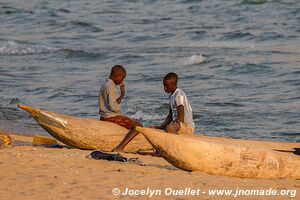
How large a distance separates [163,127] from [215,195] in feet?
8.15

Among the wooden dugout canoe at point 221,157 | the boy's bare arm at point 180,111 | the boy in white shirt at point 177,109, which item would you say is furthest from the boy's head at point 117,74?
→ the wooden dugout canoe at point 221,157

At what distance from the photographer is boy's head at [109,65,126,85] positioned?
1029cm

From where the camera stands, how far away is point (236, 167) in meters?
8.71

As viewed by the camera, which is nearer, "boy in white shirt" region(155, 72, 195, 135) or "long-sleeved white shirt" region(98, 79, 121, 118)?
"boy in white shirt" region(155, 72, 195, 135)

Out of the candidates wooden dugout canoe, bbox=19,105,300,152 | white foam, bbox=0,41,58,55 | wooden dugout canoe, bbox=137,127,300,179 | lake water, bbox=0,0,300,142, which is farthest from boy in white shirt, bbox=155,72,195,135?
white foam, bbox=0,41,58,55

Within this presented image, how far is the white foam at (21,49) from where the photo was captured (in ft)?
74.8

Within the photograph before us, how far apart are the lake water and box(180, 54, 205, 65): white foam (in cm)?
8

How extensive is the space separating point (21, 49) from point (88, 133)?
13375 millimetres

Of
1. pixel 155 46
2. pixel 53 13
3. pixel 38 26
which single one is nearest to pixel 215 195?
pixel 155 46

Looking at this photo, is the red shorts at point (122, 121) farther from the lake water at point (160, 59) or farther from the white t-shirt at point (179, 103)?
the lake water at point (160, 59)

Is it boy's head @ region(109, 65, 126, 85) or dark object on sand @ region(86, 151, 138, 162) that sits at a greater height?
boy's head @ region(109, 65, 126, 85)

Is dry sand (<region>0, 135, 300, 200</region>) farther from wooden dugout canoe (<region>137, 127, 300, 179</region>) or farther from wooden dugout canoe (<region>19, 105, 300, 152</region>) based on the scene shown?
wooden dugout canoe (<region>19, 105, 300, 152</region>)

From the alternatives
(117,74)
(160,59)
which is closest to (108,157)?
(117,74)

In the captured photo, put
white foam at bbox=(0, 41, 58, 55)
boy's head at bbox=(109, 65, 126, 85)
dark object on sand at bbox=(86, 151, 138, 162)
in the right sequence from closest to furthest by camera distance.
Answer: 1. dark object on sand at bbox=(86, 151, 138, 162)
2. boy's head at bbox=(109, 65, 126, 85)
3. white foam at bbox=(0, 41, 58, 55)
